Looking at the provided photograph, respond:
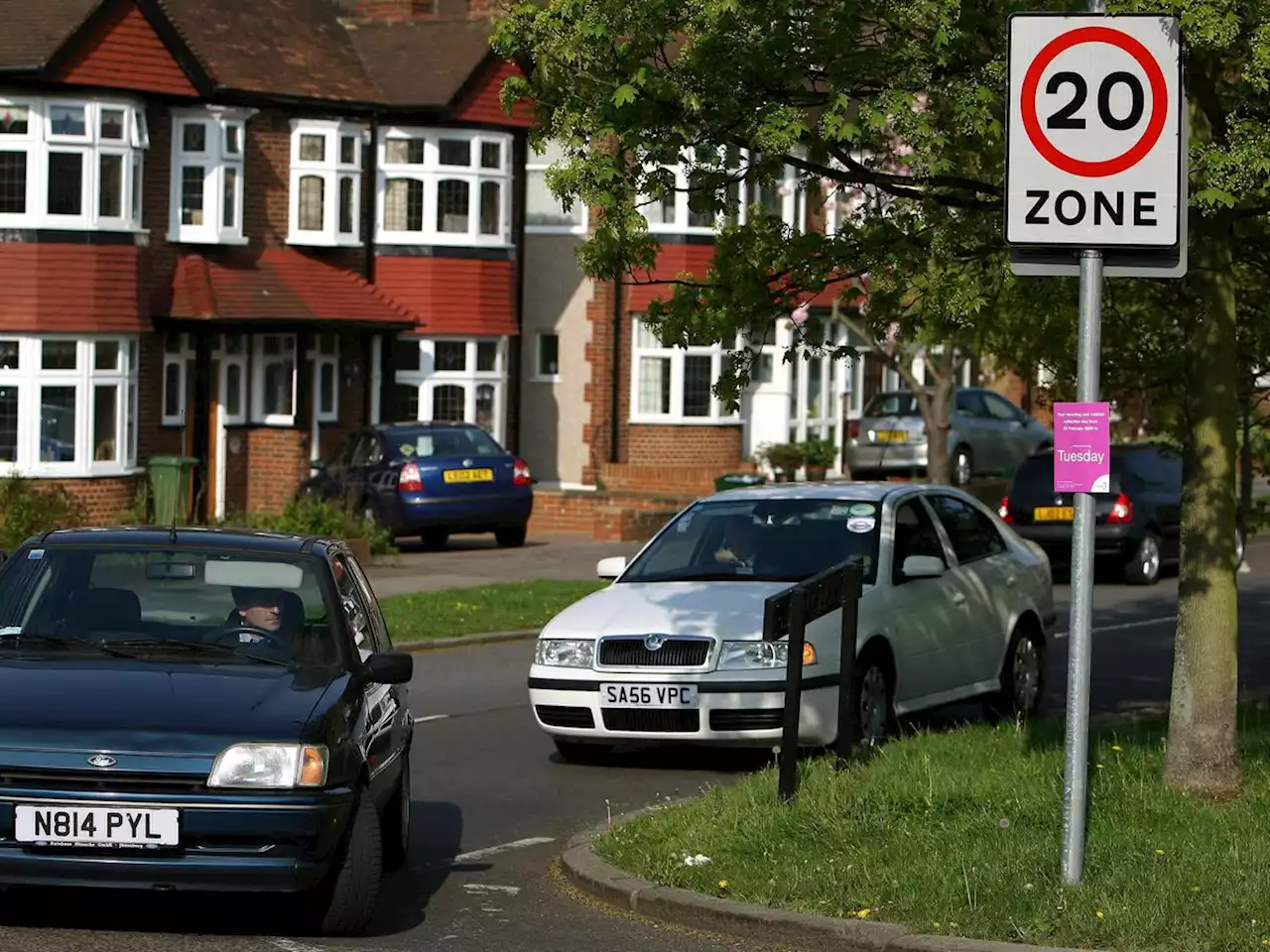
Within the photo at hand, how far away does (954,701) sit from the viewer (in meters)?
14.1

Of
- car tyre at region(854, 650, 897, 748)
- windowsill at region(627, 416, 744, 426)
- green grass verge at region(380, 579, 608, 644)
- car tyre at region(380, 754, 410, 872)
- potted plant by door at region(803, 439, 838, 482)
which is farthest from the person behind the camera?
potted plant by door at region(803, 439, 838, 482)

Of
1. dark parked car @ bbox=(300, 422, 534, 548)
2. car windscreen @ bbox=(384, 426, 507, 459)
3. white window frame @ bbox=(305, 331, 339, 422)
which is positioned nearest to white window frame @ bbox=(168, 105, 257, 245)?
white window frame @ bbox=(305, 331, 339, 422)

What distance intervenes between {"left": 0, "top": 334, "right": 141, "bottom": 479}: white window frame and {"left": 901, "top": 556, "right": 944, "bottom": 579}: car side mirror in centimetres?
1999

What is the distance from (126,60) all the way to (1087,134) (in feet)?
86.7

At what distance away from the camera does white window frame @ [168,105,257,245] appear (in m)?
34.8

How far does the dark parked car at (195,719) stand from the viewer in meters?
7.71

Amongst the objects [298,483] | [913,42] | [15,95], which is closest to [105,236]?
[15,95]

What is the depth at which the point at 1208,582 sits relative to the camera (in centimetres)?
1027

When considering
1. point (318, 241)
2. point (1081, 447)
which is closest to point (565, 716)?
point (1081, 447)

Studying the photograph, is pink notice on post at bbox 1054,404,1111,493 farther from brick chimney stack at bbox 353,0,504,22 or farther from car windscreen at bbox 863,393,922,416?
brick chimney stack at bbox 353,0,504,22

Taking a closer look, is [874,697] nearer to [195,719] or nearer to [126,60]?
[195,719]

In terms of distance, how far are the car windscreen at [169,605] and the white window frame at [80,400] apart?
22.5 m

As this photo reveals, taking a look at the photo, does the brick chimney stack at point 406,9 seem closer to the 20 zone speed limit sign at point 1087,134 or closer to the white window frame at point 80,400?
the white window frame at point 80,400

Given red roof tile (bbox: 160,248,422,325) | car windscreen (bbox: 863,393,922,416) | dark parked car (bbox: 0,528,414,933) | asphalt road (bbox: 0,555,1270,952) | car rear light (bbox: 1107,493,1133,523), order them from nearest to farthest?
1. dark parked car (bbox: 0,528,414,933)
2. asphalt road (bbox: 0,555,1270,952)
3. car rear light (bbox: 1107,493,1133,523)
4. red roof tile (bbox: 160,248,422,325)
5. car windscreen (bbox: 863,393,922,416)
